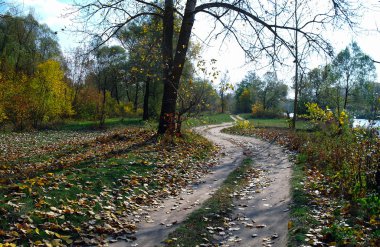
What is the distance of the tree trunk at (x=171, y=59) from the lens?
52.9ft

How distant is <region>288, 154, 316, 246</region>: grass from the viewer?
5723mm

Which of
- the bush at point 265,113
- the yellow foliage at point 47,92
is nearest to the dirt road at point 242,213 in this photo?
the yellow foliage at point 47,92

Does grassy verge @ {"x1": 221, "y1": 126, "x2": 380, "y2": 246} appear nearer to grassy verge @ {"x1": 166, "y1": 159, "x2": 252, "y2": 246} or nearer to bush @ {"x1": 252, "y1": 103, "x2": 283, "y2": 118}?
grassy verge @ {"x1": 166, "y1": 159, "x2": 252, "y2": 246}

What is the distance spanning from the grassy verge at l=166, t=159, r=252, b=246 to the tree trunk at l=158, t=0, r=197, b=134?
24.0 feet

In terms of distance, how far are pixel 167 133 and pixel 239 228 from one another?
10.1m

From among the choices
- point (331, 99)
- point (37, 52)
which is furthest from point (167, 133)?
point (37, 52)

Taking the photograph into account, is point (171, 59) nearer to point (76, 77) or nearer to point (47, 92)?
point (47, 92)

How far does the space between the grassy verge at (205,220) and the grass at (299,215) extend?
1.40 meters

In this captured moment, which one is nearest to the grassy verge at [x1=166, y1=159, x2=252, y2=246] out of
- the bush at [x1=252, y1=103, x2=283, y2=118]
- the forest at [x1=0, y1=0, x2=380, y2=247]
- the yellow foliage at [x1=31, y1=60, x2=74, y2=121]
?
the forest at [x1=0, y1=0, x2=380, y2=247]

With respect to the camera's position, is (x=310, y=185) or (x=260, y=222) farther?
(x=310, y=185)

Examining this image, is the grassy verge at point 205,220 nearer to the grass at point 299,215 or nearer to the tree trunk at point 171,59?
the grass at point 299,215

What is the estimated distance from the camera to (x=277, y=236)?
6.02 meters

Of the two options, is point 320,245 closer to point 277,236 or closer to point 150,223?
point 277,236

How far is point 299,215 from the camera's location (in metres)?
6.89
